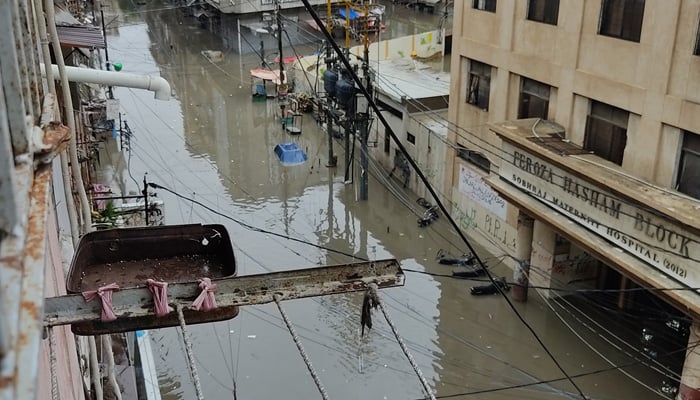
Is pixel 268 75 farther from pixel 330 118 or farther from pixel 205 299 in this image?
pixel 205 299

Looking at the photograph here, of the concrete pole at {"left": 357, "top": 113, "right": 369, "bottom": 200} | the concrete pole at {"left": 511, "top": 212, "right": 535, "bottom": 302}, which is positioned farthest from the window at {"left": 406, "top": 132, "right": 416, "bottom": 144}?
the concrete pole at {"left": 511, "top": 212, "right": 535, "bottom": 302}

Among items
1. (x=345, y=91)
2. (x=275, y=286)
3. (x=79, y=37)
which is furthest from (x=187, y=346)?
(x=345, y=91)

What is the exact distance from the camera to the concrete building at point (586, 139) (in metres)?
12.2

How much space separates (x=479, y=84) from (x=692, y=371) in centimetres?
980

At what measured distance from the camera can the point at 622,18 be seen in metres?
13.8

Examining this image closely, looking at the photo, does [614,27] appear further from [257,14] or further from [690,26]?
[257,14]

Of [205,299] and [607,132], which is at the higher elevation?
[205,299]

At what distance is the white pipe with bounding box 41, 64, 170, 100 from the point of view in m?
8.18

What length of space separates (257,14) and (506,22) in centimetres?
3347

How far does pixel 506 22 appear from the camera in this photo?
17594 mm

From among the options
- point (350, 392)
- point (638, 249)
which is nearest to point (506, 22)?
point (638, 249)

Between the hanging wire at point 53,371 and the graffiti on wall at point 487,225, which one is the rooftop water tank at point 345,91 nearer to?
the graffiti on wall at point 487,225

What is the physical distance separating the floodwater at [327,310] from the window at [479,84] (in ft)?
14.1

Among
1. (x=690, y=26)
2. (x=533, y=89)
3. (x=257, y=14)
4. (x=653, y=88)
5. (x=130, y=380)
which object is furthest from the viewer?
(x=257, y=14)
